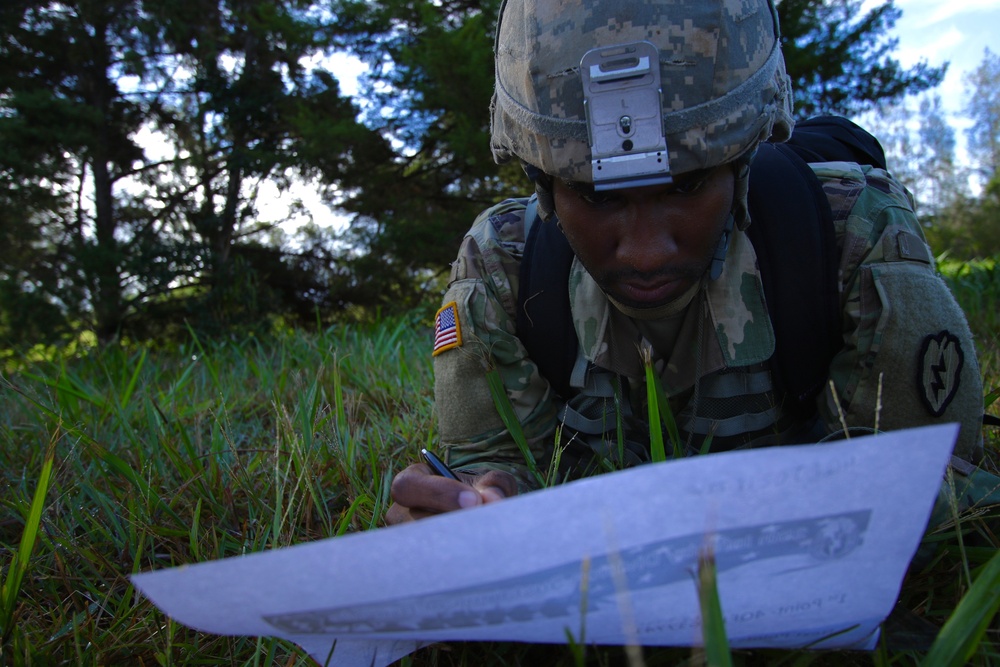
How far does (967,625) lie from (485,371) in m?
0.85

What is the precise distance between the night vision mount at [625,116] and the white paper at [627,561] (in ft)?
1.89

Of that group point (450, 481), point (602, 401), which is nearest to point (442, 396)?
point (602, 401)

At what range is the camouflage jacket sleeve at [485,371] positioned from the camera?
1.37 m

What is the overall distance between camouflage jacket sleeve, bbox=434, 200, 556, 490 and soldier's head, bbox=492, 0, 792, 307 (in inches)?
11.0

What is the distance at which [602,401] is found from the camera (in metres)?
1.42

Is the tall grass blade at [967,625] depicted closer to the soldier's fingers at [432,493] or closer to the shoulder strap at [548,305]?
the soldier's fingers at [432,493]

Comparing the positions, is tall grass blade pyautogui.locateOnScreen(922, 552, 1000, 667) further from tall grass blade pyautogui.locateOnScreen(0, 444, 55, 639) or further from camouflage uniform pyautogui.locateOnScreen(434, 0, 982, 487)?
tall grass blade pyautogui.locateOnScreen(0, 444, 55, 639)

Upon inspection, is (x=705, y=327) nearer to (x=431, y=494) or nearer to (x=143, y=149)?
(x=431, y=494)

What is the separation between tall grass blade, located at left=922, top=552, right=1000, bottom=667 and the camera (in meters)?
0.67

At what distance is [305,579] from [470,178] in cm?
632

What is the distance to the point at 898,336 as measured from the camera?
45.4 inches

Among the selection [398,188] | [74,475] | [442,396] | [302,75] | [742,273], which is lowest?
[74,475]

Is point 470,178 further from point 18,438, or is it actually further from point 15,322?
point 18,438

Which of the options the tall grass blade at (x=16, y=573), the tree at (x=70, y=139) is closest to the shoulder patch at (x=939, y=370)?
the tall grass blade at (x=16, y=573)
